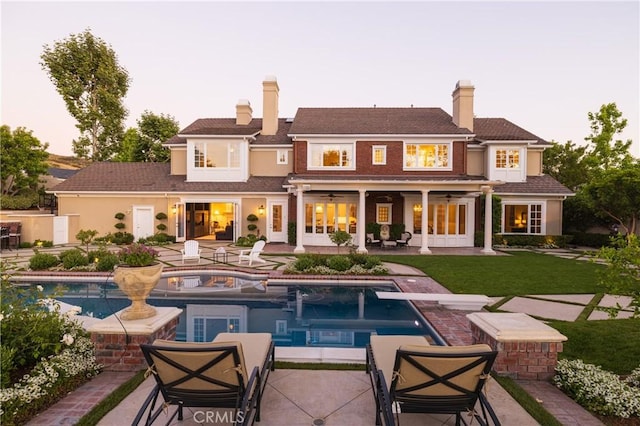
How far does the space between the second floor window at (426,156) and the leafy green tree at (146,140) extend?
89.0 ft

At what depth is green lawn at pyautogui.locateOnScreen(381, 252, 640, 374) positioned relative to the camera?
4.82 m

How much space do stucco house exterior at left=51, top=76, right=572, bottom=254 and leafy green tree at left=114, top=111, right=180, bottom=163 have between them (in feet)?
47.1

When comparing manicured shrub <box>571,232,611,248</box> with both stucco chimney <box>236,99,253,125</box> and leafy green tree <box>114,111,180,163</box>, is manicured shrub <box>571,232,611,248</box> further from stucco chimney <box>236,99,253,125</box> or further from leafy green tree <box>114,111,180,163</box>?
leafy green tree <box>114,111,180,163</box>

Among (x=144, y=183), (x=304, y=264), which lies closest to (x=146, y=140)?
(x=144, y=183)

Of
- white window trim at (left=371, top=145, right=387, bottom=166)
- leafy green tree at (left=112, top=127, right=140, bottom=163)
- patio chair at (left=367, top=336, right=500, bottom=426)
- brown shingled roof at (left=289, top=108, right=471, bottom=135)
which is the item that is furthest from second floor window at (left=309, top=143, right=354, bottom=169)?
leafy green tree at (left=112, top=127, right=140, bottom=163)

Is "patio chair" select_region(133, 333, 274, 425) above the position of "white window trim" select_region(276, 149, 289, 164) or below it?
below

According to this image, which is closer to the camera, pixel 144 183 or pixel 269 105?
pixel 144 183

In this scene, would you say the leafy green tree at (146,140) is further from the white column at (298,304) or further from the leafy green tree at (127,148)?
the white column at (298,304)

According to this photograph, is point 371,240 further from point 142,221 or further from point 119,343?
point 119,343

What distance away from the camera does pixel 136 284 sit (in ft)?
14.4

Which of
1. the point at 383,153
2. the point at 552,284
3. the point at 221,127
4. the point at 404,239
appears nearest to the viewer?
the point at 552,284

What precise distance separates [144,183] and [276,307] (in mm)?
16008

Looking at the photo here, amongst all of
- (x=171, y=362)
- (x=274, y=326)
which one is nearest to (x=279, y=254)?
(x=274, y=326)

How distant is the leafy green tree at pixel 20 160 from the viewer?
82.7 feet
